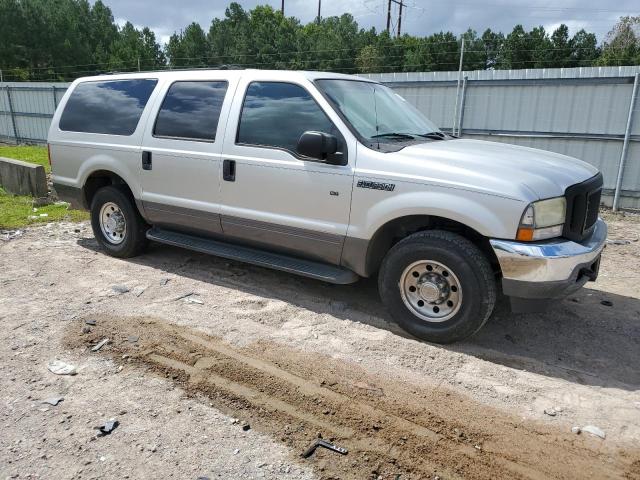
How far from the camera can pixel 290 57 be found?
1518 inches

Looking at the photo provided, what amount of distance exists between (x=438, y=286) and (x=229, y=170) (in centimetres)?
220

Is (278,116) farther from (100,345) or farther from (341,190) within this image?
(100,345)

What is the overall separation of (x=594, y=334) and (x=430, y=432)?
2.16 m

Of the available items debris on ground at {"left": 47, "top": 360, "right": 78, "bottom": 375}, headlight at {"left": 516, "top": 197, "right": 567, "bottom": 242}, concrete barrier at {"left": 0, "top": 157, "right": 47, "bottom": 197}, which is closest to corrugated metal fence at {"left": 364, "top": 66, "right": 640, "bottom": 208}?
headlight at {"left": 516, "top": 197, "right": 567, "bottom": 242}

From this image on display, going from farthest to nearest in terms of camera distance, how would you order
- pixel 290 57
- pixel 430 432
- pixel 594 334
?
pixel 290 57 < pixel 594 334 < pixel 430 432

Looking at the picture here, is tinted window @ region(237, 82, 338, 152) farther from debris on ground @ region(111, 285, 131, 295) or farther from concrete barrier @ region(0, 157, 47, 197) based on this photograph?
concrete barrier @ region(0, 157, 47, 197)

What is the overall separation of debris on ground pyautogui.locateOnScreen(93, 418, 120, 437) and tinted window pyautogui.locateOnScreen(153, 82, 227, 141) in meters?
2.80

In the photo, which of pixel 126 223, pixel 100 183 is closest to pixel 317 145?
pixel 126 223

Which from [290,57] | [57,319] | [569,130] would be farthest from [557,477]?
[290,57]

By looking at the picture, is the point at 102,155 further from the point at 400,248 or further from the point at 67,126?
the point at 400,248

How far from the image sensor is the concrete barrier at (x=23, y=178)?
30.5 ft

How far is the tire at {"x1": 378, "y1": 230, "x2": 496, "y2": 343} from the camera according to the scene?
3773 mm

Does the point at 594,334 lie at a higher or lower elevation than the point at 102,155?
lower

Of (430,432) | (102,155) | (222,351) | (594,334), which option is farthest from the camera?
(102,155)
